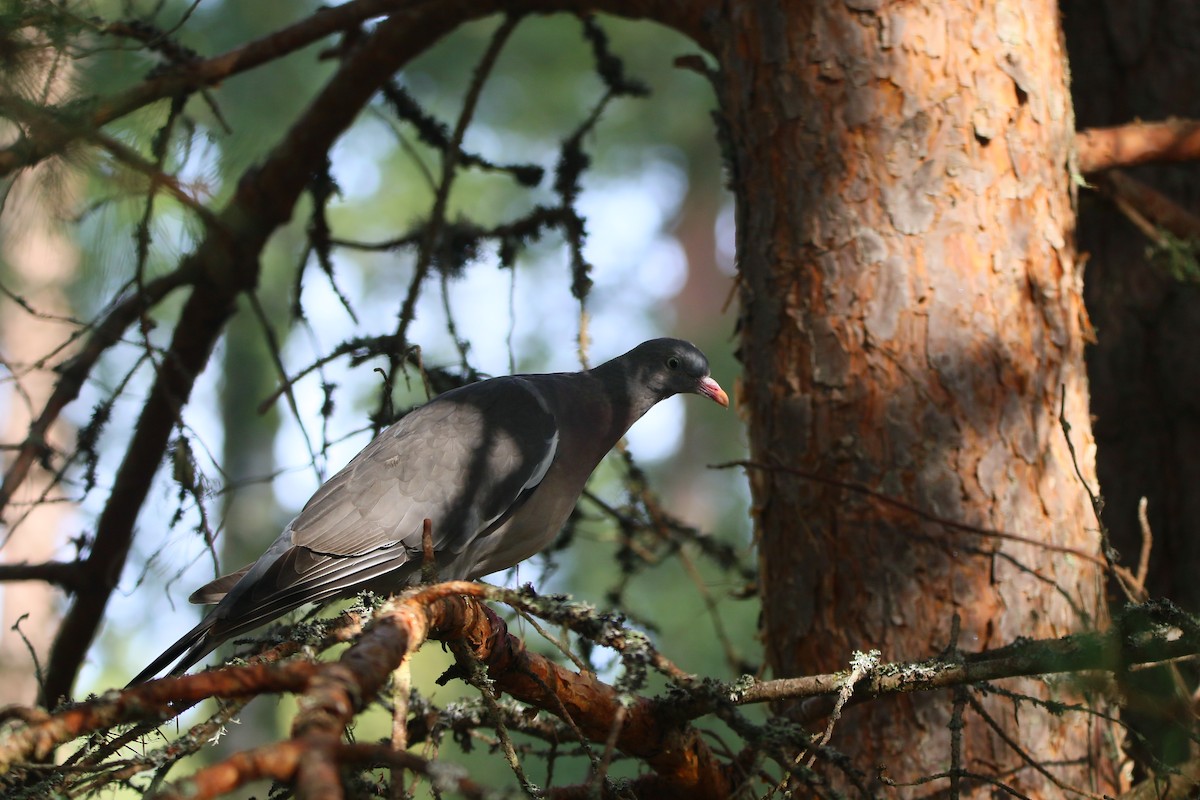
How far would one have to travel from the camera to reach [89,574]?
3.37m

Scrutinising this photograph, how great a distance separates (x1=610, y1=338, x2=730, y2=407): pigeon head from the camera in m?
3.94

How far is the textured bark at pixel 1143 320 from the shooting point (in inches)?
157

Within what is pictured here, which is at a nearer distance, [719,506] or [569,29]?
[569,29]

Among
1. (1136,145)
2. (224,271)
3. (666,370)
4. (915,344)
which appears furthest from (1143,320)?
(224,271)

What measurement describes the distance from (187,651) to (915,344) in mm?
2228

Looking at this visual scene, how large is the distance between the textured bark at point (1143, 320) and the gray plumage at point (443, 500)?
2.09m

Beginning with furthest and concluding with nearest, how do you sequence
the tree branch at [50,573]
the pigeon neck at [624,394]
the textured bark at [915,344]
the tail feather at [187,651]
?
the pigeon neck at [624,394], the tree branch at [50,573], the textured bark at [915,344], the tail feather at [187,651]

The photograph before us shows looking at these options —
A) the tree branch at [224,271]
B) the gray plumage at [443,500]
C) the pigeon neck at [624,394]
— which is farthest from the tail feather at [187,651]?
the pigeon neck at [624,394]

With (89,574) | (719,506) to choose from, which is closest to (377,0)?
(89,574)

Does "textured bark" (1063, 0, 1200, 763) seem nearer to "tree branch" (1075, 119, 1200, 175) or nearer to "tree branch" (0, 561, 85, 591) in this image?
"tree branch" (1075, 119, 1200, 175)

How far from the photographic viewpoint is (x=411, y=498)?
3350 millimetres

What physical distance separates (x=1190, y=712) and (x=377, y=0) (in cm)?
318

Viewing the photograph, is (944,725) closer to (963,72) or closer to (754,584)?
(754,584)

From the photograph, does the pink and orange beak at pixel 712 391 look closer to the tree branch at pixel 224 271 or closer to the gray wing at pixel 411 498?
the gray wing at pixel 411 498
